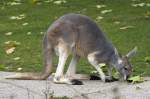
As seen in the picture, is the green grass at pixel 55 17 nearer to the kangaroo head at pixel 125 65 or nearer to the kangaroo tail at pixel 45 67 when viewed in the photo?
the kangaroo head at pixel 125 65

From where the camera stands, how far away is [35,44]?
13.1 metres

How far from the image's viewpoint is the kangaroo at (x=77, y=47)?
9273mm

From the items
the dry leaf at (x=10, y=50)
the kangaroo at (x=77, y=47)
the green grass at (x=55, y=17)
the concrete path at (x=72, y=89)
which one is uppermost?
the kangaroo at (x=77, y=47)

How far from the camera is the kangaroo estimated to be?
927cm

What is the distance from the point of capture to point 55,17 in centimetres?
1592

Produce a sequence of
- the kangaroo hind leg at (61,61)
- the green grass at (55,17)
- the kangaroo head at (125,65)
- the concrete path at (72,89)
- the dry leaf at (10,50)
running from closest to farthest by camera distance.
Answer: the concrete path at (72,89)
the kangaroo hind leg at (61,61)
the kangaroo head at (125,65)
the green grass at (55,17)
the dry leaf at (10,50)

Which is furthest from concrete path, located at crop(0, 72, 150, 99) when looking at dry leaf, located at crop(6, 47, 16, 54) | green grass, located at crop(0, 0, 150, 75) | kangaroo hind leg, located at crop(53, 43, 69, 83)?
dry leaf, located at crop(6, 47, 16, 54)

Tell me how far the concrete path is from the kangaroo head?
174 mm

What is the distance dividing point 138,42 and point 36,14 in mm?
4447

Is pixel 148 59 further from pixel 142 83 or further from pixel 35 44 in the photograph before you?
pixel 35 44

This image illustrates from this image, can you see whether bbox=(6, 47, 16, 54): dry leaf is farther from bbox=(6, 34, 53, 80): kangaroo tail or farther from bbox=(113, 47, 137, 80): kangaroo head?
bbox=(113, 47, 137, 80): kangaroo head

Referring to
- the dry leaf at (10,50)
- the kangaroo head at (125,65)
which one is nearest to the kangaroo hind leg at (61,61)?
the kangaroo head at (125,65)

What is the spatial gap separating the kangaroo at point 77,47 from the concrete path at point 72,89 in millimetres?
178

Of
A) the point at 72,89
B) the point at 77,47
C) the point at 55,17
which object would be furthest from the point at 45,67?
the point at 55,17
